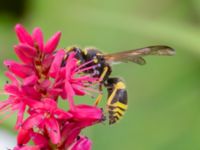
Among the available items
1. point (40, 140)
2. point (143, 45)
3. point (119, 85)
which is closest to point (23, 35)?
point (40, 140)

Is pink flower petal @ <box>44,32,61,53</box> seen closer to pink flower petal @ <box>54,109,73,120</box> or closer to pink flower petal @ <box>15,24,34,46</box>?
pink flower petal @ <box>15,24,34,46</box>

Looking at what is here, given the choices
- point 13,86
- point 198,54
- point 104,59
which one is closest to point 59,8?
point 198,54

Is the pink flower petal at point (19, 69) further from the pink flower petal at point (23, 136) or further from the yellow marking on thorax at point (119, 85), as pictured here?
the yellow marking on thorax at point (119, 85)

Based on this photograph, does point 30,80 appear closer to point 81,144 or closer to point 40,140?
point 40,140

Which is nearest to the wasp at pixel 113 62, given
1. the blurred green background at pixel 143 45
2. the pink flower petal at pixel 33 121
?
the pink flower petal at pixel 33 121

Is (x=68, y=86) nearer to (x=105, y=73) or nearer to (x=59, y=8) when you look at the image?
(x=105, y=73)

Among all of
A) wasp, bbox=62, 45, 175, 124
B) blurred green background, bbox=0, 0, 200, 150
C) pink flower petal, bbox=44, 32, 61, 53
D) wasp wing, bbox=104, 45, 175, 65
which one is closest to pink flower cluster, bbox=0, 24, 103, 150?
pink flower petal, bbox=44, 32, 61, 53
